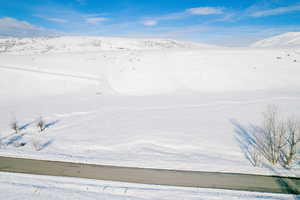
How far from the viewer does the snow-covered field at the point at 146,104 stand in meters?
8.71

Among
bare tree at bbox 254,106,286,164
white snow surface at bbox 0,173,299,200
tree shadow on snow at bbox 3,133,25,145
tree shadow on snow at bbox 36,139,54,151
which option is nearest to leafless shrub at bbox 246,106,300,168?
bare tree at bbox 254,106,286,164

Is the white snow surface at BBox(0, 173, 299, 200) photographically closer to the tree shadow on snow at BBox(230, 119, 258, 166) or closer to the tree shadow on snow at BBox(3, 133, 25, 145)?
the tree shadow on snow at BBox(230, 119, 258, 166)

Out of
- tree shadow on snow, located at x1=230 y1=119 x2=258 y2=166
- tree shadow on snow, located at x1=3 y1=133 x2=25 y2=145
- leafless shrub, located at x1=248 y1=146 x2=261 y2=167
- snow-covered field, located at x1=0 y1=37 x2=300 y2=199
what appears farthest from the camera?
tree shadow on snow, located at x1=3 y1=133 x2=25 y2=145

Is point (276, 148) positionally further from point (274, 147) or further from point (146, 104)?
point (146, 104)

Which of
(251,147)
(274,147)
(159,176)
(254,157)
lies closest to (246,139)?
(251,147)

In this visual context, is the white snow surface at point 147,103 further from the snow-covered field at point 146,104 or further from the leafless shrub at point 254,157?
the leafless shrub at point 254,157

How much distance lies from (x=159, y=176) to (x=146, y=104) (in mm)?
11269

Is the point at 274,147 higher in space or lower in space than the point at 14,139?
higher

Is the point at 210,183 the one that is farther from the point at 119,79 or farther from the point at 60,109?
the point at 119,79

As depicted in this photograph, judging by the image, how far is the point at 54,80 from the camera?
27.8 metres

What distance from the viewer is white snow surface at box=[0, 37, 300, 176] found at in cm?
888

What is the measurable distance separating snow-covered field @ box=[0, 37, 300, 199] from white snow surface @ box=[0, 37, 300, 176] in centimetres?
6

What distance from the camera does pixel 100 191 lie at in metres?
5.67

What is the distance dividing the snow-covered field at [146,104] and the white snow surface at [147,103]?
2.4 inches
